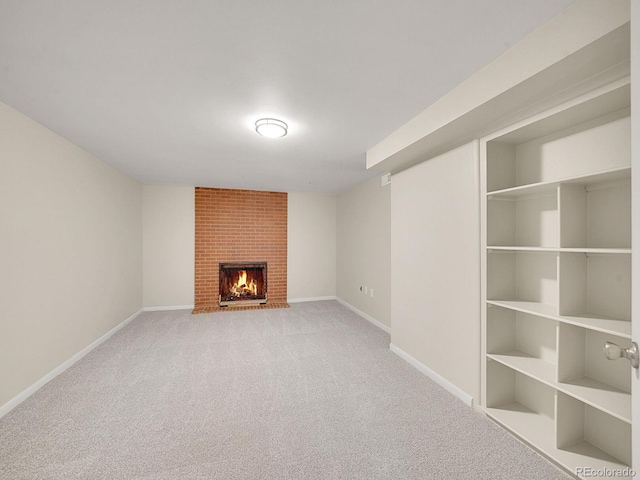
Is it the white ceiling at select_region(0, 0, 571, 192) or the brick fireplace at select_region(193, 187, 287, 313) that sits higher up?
the white ceiling at select_region(0, 0, 571, 192)

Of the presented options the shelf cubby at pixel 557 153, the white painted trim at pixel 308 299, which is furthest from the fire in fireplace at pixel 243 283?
the shelf cubby at pixel 557 153

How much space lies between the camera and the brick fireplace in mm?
5195

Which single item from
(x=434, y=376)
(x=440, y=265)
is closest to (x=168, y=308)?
(x=434, y=376)

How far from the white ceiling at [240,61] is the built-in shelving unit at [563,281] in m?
0.76

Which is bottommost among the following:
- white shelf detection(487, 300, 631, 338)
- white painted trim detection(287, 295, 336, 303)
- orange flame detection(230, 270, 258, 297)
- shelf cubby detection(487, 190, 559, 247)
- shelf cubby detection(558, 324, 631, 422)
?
white painted trim detection(287, 295, 336, 303)

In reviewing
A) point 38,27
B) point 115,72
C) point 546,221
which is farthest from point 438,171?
point 38,27

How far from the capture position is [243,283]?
551 cm

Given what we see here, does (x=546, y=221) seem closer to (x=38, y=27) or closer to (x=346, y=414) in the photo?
(x=346, y=414)

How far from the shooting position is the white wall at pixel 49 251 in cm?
204

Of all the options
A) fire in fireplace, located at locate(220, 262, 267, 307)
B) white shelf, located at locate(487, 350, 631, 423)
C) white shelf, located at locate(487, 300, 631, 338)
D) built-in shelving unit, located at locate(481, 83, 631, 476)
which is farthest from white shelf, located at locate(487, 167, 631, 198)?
fire in fireplace, located at locate(220, 262, 267, 307)

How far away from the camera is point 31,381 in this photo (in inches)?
88.3

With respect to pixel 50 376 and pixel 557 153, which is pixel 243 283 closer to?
pixel 50 376

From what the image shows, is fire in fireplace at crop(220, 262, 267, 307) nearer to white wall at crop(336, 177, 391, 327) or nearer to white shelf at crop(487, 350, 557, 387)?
white wall at crop(336, 177, 391, 327)

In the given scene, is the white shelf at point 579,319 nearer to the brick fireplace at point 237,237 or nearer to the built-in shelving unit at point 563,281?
the built-in shelving unit at point 563,281
